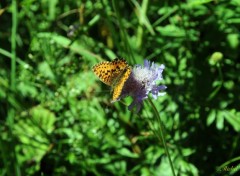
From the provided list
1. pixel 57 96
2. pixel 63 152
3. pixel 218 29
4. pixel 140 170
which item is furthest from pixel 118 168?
pixel 218 29

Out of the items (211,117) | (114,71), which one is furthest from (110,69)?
(211,117)

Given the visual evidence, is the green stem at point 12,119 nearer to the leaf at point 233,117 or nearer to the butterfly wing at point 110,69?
the butterfly wing at point 110,69

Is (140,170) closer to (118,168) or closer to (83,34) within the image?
(118,168)

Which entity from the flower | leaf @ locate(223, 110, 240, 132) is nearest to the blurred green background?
leaf @ locate(223, 110, 240, 132)

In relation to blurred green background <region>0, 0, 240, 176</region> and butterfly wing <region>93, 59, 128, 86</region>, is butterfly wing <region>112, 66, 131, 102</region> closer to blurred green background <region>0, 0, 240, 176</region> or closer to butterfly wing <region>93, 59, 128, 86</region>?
butterfly wing <region>93, 59, 128, 86</region>

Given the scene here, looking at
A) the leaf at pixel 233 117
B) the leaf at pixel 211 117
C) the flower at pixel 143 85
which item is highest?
the flower at pixel 143 85

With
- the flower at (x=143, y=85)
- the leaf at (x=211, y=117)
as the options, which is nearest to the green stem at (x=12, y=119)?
the flower at (x=143, y=85)
